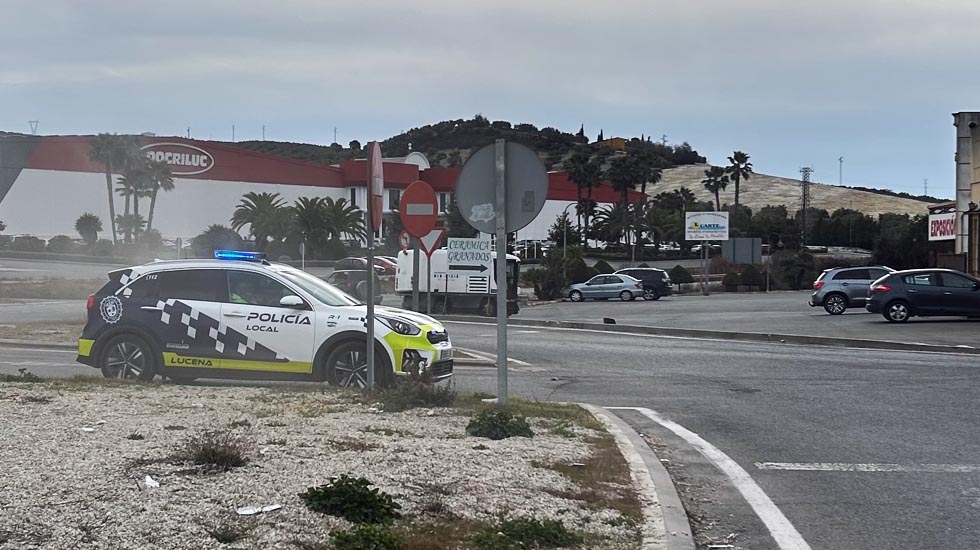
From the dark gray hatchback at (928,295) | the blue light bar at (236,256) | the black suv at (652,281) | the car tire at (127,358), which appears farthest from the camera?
the black suv at (652,281)

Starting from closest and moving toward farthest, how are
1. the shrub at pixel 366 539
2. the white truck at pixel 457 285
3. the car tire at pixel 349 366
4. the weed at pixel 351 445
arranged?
the shrub at pixel 366 539, the weed at pixel 351 445, the car tire at pixel 349 366, the white truck at pixel 457 285

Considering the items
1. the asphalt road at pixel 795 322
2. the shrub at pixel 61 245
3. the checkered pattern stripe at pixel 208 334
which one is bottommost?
the asphalt road at pixel 795 322

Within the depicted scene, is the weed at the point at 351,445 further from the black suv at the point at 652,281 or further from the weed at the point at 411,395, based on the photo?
the black suv at the point at 652,281

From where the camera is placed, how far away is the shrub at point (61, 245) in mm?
69688

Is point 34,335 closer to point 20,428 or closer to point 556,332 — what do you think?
point 556,332

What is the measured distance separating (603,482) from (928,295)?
2445 centimetres

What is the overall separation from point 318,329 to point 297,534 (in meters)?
6.63

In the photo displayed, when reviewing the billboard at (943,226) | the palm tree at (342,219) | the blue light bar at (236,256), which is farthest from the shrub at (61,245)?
the blue light bar at (236,256)

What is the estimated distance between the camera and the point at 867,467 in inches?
340

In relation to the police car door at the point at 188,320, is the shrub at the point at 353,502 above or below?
below

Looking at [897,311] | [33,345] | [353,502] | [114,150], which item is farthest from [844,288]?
[114,150]

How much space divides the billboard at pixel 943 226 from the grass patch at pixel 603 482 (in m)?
43.7

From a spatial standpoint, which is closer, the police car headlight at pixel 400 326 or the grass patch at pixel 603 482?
the grass patch at pixel 603 482

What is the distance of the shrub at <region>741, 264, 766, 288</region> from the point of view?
6478 centimetres
